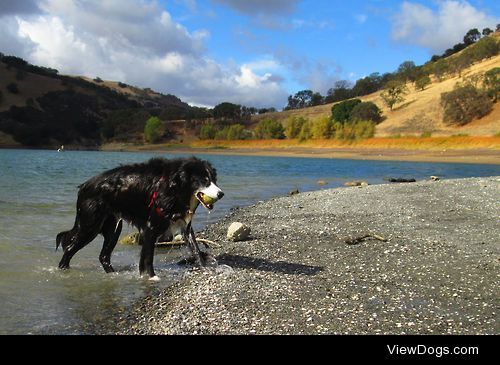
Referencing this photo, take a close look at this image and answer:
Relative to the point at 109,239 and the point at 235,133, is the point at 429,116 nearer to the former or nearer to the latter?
the point at 235,133

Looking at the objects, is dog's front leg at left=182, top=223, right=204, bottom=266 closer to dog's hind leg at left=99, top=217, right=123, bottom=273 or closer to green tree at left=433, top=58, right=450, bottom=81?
dog's hind leg at left=99, top=217, right=123, bottom=273

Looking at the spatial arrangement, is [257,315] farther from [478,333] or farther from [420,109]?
[420,109]

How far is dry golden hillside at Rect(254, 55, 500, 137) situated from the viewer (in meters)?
99.7

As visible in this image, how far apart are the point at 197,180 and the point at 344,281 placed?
290 cm

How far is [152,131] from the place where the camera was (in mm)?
155125

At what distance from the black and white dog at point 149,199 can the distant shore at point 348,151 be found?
61522 mm

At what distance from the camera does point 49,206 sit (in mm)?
18078

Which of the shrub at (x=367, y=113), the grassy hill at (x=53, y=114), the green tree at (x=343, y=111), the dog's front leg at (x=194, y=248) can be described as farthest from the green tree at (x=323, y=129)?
the dog's front leg at (x=194, y=248)

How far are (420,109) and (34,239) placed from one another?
123 metres

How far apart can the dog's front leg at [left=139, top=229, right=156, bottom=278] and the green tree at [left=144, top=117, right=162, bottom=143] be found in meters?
150

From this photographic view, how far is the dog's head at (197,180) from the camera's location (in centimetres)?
787

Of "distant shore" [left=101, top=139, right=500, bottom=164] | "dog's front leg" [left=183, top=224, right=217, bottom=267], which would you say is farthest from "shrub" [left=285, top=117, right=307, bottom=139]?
"dog's front leg" [left=183, top=224, right=217, bottom=267]

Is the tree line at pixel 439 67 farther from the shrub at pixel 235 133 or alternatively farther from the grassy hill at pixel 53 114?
the grassy hill at pixel 53 114
